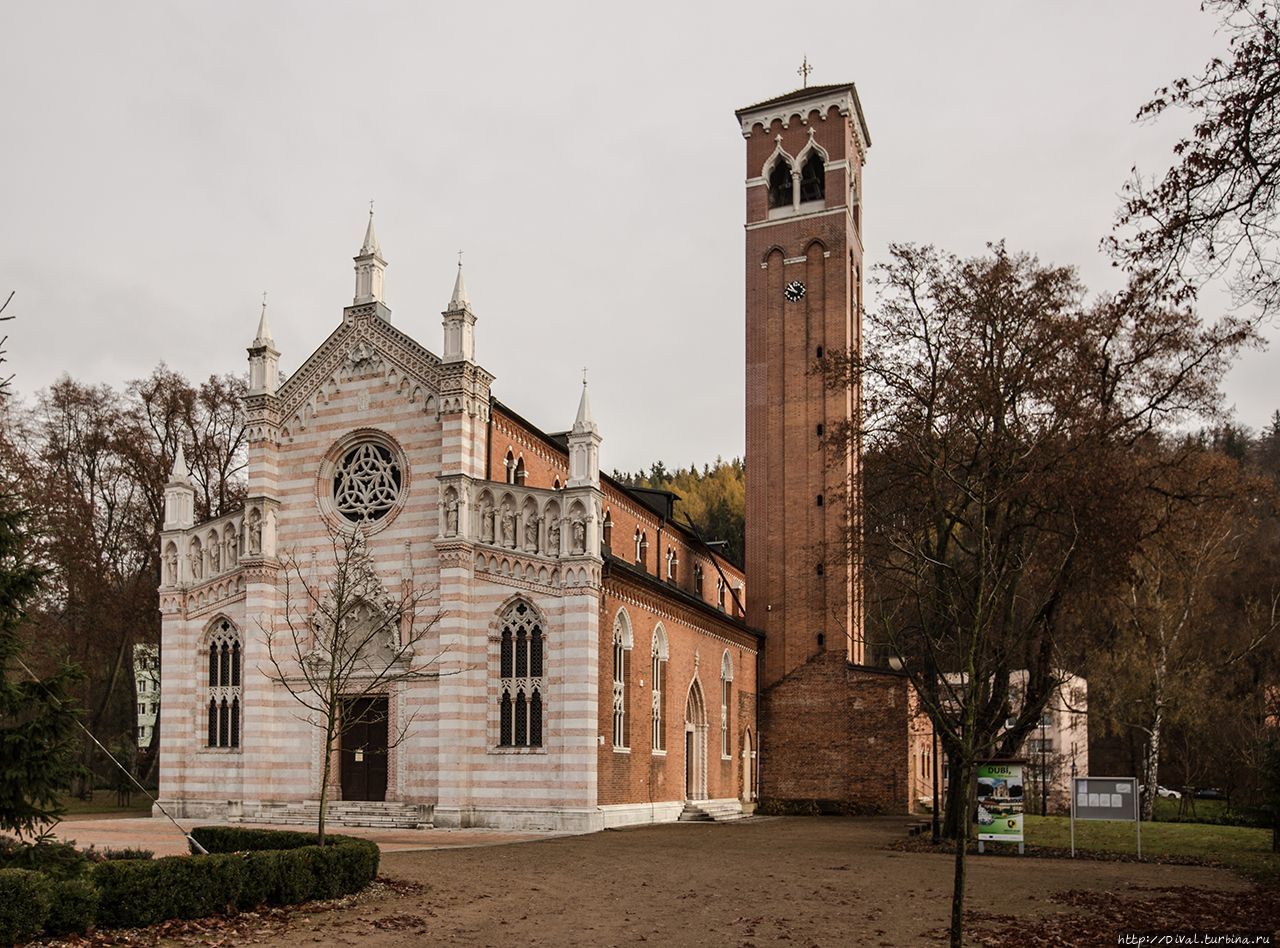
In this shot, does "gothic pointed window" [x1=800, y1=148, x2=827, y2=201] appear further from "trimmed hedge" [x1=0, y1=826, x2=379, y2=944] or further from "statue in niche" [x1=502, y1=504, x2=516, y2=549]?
"trimmed hedge" [x1=0, y1=826, x2=379, y2=944]

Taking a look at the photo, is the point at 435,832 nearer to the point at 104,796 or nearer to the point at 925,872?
the point at 925,872

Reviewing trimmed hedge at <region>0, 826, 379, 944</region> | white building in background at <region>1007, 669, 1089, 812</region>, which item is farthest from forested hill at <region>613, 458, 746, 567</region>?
trimmed hedge at <region>0, 826, 379, 944</region>

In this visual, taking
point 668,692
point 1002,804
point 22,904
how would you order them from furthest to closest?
point 668,692, point 1002,804, point 22,904

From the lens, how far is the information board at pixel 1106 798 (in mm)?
25250

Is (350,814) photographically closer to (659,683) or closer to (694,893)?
(659,683)

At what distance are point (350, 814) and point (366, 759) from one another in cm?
157

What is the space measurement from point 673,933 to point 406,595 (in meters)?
19.7

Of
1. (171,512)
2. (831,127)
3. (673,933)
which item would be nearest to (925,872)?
(673,933)

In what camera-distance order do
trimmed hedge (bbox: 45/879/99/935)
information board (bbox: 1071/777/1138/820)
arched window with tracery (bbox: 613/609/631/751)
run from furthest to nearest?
arched window with tracery (bbox: 613/609/631/751)
information board (bbox: 1071/777/1138/820)
trimmed hedge (bbox: 45/879/99/935)

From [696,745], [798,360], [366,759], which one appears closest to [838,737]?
[696,745]

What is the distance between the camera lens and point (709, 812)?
39.3m

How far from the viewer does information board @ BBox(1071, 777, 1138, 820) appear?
82.8ft

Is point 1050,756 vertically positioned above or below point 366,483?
below

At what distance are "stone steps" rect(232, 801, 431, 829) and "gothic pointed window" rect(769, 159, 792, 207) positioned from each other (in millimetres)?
29774
